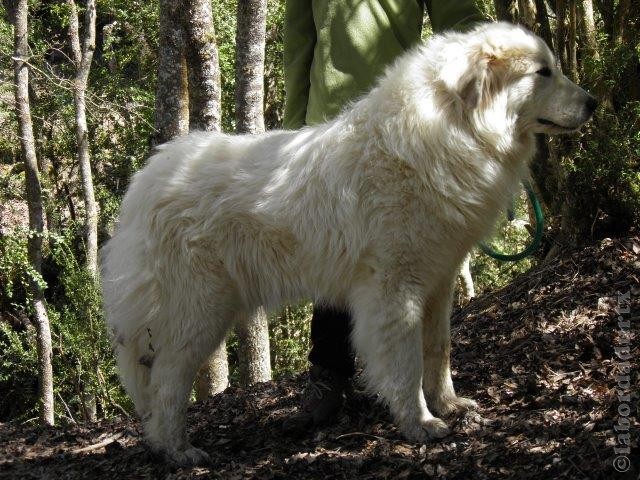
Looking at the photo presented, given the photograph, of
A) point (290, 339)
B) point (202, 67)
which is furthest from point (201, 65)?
point (290, 339)

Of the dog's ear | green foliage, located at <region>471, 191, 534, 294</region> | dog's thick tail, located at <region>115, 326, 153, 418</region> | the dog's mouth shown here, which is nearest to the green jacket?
the dog's ear

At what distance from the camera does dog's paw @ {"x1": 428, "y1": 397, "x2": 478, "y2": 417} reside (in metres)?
3.63

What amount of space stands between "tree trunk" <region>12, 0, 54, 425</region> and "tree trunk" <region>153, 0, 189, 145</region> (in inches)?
190

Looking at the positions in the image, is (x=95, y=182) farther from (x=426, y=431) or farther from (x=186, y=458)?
(x=426, y=431)

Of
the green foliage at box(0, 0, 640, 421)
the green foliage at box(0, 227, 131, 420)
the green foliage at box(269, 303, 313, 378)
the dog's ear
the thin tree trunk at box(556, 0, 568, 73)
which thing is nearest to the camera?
the dog's ear

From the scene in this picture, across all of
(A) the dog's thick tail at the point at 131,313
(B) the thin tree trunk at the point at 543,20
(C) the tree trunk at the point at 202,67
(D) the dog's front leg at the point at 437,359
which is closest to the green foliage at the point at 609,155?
(B) the thin tree trunk at the point at 543,20

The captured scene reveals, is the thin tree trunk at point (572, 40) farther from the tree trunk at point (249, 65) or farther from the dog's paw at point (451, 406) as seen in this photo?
the dog's paw at point (451, 406)

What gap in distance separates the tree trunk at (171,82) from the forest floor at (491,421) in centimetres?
190

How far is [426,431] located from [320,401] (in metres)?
0.67

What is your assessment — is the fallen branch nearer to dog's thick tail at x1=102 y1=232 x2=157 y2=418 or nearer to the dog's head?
dog's thick tail at x1=102 y1=232 x2=157 y2=418

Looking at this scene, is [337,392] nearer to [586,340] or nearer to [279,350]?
[586,340]

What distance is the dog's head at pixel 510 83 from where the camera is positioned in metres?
3.24

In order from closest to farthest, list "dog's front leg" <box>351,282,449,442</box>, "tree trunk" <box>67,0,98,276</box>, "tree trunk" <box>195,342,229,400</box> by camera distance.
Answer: "dog's front leg" <box>351,282,449,442</box> → "tree trunk" <box>195,342,229,400</box> → "tree trunk" <box>67,0,98,276</box>

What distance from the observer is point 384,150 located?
10.9ft
